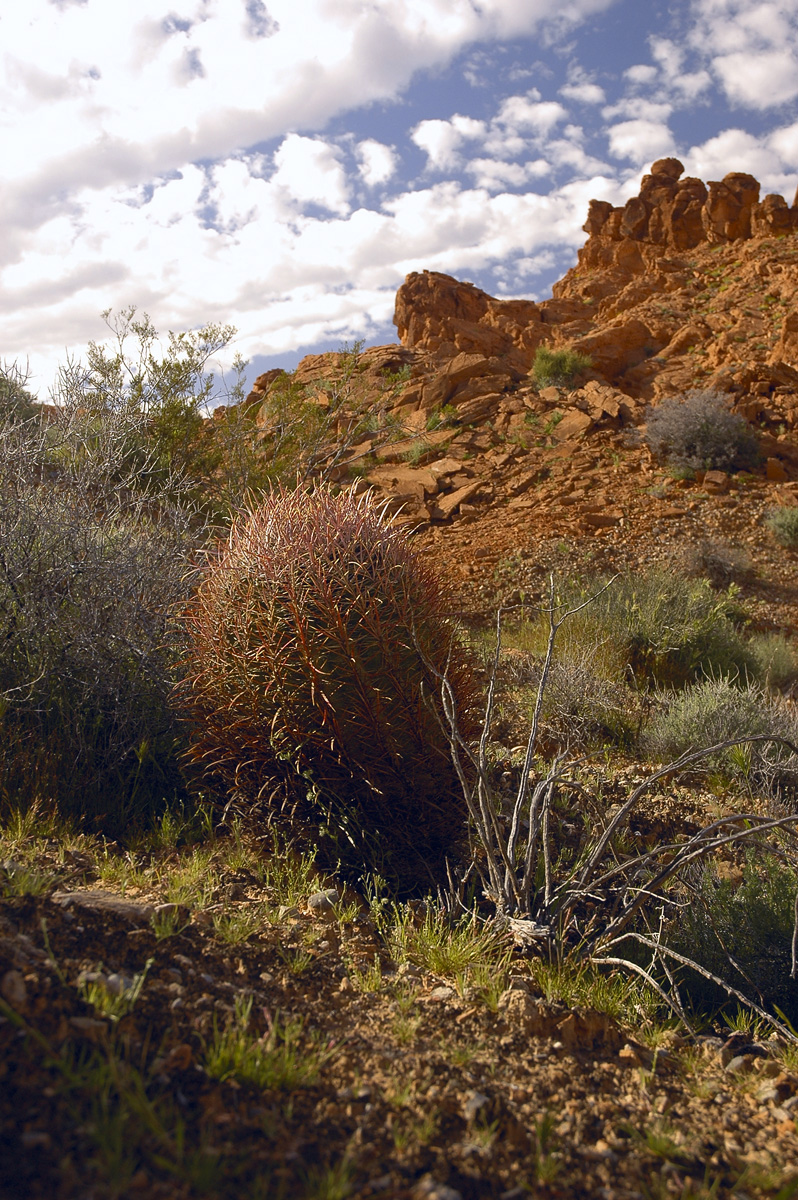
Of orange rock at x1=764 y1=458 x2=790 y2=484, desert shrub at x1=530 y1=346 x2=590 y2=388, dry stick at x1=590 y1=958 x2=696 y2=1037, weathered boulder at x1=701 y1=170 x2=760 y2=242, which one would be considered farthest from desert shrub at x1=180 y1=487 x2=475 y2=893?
weathered boulder at x1=701 y1=170 x2=760 y2=242

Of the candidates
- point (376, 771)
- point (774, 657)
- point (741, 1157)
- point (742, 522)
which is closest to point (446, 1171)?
point (741, 1157)

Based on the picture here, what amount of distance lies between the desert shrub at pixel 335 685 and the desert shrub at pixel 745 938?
3.56 feet

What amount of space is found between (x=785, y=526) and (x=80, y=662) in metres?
10.6

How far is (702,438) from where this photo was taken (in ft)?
45.0

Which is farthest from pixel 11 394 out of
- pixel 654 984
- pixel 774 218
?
pixel 774 218

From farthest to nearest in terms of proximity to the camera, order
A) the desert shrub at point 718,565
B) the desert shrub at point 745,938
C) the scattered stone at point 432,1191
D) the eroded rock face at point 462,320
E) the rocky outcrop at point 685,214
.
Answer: the rocky outcrop at point 685,214 → the eroded rock face at point 462,320 → the desert shrub at point 718,565 → the desert shrub at point 745,938 → the scattered stone at point 432,1191

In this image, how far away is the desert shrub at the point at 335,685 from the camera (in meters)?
3.25

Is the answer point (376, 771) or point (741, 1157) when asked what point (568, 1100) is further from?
point (376, 771)

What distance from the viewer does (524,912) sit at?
115 inches

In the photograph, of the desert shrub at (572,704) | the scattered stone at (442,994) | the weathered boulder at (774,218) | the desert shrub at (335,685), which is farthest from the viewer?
the weathered boulder at (774,218)

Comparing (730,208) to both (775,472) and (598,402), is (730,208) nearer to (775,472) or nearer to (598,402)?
(598,402)

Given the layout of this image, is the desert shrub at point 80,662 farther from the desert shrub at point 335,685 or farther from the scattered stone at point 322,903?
the scattered stone at point 322,903

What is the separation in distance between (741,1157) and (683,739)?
416 centimetres


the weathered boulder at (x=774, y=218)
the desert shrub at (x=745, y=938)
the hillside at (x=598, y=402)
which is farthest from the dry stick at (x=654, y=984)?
the weathered boulder at (x=774, y=218)
